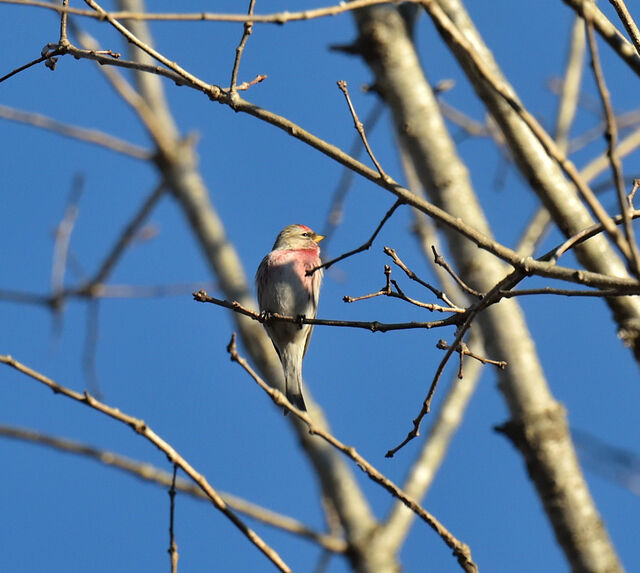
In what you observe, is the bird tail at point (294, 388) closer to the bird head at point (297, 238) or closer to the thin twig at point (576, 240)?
the bird head at point (297, 238)

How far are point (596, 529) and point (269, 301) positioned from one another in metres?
2.43

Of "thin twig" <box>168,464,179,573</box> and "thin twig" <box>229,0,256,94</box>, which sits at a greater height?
"thin twig" <box>229,0,256,94</box>

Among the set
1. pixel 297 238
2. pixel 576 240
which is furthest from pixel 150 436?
pixel 297 238

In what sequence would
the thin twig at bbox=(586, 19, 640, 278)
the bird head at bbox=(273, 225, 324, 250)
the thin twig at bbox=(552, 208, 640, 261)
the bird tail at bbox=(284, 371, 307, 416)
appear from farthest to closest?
the bird head at bbox=(273, 225, 324, 250) < the bird tail at bbox=(284, 371, 307, 416) < the thin twig at bbox=(552, 208, 640, 261) < the thin twig at bbox=(586, 19, 640, 278)

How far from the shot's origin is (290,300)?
557cm

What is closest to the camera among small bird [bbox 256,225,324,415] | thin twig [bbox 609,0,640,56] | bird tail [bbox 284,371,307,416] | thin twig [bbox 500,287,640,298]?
thin twig [bbox 500,287,640,298]

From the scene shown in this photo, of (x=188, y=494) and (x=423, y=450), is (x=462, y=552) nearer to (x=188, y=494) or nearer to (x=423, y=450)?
(x=188, y=494)

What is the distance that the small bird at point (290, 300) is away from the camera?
5.50 metres

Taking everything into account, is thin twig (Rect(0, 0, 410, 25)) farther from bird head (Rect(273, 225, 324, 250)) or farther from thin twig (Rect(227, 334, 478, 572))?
bird head (Rect(273, 225, 324, 250))

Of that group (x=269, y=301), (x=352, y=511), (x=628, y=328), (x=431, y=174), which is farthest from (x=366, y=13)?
(x=352, y=511)

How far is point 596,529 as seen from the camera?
13.3ft

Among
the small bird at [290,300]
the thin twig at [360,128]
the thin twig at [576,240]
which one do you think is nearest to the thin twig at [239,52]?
the thin twig at [360,128]

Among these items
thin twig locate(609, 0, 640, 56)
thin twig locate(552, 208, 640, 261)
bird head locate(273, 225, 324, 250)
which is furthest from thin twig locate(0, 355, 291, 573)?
bird head locate(273, 225, 324, 250)

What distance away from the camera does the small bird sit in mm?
5500
